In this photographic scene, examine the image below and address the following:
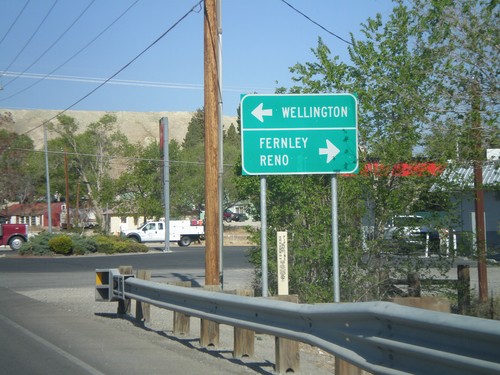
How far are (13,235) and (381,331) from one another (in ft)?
152

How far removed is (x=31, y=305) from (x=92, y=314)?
2.44 metres

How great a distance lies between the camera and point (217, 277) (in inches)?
571

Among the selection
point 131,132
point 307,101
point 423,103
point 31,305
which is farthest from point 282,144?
point 131,132

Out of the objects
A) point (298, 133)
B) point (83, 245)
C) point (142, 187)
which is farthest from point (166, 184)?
point (298, 133)

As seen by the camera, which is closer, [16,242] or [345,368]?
[345,368]

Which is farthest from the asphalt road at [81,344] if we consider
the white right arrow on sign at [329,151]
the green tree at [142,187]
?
the green tree at [142,187]

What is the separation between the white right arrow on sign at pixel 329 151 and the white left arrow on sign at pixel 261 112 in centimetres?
86

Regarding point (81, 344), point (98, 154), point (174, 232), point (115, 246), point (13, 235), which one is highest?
point (98, 154)

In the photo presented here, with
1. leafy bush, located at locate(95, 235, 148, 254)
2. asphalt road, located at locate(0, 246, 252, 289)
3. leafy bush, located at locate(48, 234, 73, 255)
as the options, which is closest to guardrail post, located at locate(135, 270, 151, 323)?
asphalt road, located at locate(0, 246, 252, 289)

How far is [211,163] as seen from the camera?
47.4 feet

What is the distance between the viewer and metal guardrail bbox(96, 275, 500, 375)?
4.64m

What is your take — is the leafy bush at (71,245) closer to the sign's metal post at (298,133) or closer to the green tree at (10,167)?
the green tree at (10,167)

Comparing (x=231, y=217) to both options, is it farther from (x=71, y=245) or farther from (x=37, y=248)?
(x=37, y=248)

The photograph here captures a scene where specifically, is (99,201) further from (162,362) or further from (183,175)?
(162,362)
